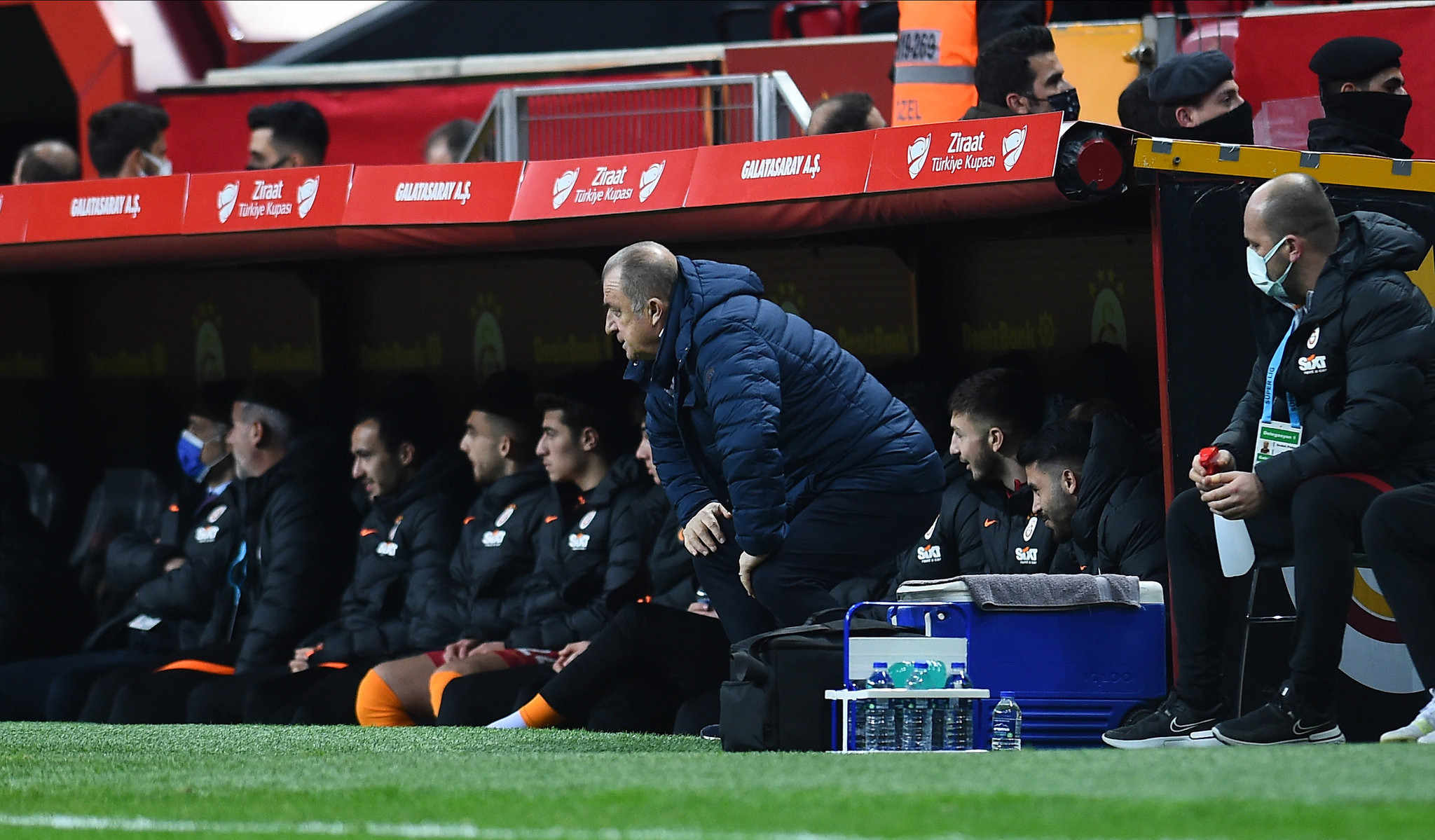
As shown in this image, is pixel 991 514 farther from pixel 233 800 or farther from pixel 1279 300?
pixel 233 800

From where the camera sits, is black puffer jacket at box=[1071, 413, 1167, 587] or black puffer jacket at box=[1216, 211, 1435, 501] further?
black puffer jacket at box=[1071, 413, 1167, 587]

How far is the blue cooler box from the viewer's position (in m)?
5.95

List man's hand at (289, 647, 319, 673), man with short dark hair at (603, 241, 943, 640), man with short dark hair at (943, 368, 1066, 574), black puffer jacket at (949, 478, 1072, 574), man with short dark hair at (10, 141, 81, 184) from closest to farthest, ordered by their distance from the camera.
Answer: man with short dark hair at (603, 241, 943, 640) < black puffer jacket at (949, 478, 1072, 574) < man with short dark hair at (943, 368, 1066, 574) < man's hand at (289, 647, 319, 673) < man with short dark hair at (10, 141, 81, 184)

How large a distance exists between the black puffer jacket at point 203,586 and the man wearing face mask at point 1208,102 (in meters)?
4.47

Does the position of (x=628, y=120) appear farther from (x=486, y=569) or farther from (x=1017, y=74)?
(x=1017, y=74)

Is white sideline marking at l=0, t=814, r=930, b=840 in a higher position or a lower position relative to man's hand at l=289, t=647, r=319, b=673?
lower

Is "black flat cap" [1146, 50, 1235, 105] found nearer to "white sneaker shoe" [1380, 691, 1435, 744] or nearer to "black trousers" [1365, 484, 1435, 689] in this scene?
"black trousers" [1365, 484, 1435, 689]

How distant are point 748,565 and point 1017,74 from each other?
2515 mm

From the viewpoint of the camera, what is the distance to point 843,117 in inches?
324

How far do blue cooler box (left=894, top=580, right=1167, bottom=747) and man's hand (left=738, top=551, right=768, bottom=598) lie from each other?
0.42m

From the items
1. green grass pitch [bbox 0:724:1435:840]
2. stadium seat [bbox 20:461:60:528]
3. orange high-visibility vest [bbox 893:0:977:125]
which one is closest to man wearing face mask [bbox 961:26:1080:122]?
orange high-visibility vest [bbox 893:0:977:125]

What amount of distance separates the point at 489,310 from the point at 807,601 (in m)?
4.24

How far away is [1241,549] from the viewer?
19.0 feet

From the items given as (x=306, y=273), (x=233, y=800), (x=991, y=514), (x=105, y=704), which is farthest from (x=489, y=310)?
(x=233, y=800)
